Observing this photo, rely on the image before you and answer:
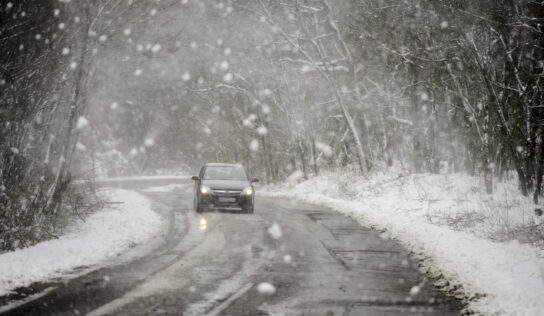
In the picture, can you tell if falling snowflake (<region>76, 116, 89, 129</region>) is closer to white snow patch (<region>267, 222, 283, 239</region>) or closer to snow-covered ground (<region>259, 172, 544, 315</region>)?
white snow patch (<region>267, 222, 283, 239</region>)

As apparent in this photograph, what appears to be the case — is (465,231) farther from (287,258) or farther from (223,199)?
(223,199)

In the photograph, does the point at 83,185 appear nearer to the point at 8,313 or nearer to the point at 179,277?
the point at 179,277

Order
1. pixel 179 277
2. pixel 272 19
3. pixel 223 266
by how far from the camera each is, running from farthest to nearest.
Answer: pixel 272 19, pixel 223 266, pixel 179 277

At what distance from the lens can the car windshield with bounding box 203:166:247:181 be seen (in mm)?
19031

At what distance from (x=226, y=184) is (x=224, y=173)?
1006mm

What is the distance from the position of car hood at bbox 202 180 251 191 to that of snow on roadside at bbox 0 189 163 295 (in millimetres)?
2841

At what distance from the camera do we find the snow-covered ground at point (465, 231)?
22.2 ft

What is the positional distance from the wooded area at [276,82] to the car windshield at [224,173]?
12.8 ft

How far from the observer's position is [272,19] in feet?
95.3

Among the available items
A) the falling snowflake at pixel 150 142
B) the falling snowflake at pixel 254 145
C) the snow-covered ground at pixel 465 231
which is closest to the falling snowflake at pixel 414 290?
the snow-covered ground at pixel 465 231

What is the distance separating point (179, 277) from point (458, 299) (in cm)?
362

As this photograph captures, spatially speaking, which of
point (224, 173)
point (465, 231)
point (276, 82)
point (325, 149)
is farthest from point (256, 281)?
point (325, 149)

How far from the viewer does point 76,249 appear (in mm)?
9844

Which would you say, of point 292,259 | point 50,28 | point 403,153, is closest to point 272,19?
point 403,153
